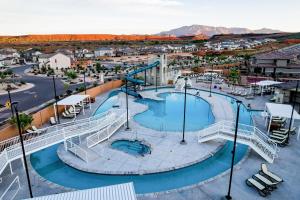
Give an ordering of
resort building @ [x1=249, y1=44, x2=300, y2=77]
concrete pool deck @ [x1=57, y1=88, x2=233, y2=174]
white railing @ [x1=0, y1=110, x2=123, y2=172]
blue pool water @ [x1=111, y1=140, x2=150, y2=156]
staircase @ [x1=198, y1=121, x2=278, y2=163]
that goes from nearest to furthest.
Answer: white railing @ [x1=0, y1=110, x2=123, y2=172], concrete pool deck @ [x1=57, y1=88, x2=233, y2=174], staircase @ [x1=198, y1=121, x2=278, y2=163], blue pool water @ [x1=111, y1=140, x2=150, y2=156], resort building @ [x1=249, y1=44, x2=300, y2=77]

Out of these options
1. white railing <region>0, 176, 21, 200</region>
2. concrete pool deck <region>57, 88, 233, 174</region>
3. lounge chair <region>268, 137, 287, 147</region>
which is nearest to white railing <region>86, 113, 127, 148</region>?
concrete pool deck <region>57, 88, 233, 174</region>

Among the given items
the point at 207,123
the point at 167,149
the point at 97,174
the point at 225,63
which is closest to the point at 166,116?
the point at 207,123

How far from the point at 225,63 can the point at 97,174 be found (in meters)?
65.1

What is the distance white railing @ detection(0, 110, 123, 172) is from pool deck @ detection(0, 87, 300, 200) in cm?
130

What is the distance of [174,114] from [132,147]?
11883 mm

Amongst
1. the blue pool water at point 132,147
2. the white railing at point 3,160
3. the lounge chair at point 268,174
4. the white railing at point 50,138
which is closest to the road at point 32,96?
the white railing at point 50,138

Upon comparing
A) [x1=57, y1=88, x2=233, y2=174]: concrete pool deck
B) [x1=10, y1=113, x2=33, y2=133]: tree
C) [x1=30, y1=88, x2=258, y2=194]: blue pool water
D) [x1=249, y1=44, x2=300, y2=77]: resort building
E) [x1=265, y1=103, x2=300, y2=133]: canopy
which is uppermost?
[x1=249, y1=44, x2=300, y2=77]: resort building

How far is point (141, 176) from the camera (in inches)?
650

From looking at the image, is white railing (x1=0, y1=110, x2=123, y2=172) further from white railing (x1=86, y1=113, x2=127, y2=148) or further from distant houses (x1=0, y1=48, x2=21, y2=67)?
distant houses (x1=0, y1=48, x2=21, y2=67)

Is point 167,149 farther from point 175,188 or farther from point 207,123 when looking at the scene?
point 207,123

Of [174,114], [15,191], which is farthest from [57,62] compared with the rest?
[15,191]

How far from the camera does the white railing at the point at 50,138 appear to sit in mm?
16906

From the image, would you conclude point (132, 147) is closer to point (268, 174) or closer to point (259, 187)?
point (259, 187)

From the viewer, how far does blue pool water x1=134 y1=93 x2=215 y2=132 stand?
26.9 metres
